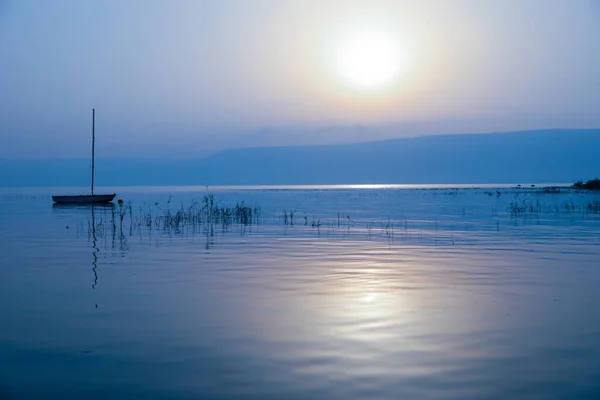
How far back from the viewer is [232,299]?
14.2m

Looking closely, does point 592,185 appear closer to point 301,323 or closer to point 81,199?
point 81,199

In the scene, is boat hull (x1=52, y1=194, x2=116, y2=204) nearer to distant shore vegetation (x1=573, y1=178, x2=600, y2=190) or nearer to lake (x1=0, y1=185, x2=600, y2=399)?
lake (x1=0, y1=185, x2=600, y2=399)

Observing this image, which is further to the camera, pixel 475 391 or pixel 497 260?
pixel 497 260

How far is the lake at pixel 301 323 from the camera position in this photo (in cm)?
848

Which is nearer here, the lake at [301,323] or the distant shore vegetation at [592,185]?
the lake at [301,323]

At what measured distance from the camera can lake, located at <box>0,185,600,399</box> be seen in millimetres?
8477

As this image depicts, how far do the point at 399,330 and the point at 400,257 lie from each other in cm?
1126

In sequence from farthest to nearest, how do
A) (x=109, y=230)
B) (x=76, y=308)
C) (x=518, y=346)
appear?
(x=109, y=230) < (x=76, y=308) < (x=518, y=346)

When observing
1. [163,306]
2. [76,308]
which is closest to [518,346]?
[163,306]

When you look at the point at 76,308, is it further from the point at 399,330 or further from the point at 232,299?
the point at 399,330

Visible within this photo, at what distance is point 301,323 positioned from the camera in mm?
11734

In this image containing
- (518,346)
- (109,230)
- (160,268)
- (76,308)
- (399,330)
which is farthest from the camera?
(109,230)

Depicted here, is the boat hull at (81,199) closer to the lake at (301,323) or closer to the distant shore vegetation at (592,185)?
the lake at (301,323)

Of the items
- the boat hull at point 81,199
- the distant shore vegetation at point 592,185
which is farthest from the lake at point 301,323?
the distant shore vegetation at point 592,185
